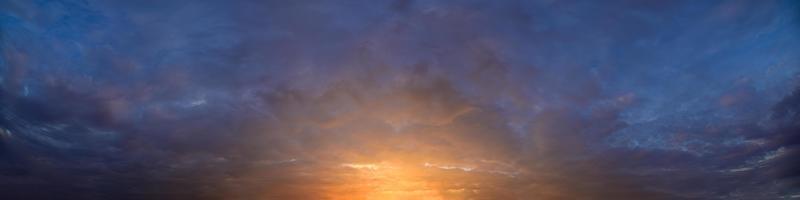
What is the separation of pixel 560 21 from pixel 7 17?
11852mm

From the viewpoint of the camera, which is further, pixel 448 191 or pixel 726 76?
pixel 448 191

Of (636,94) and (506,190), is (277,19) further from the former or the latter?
(506,190)

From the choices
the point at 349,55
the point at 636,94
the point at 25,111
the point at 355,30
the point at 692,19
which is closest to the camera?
the point at 692,19

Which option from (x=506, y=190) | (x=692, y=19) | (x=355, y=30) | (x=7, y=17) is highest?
(x=7, y=17)

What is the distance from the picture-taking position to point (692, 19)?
31.1 feet

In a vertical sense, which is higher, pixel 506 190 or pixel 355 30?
pixel 355 30

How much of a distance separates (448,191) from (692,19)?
717 inches

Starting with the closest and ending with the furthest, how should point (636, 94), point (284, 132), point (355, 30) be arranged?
point (355, 30) → point (636, 94) → point (284, 132)

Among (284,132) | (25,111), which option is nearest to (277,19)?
(284,132)

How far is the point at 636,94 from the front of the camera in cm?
1338

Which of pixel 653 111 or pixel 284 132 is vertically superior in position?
pixel 284 132

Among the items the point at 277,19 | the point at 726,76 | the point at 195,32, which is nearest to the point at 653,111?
the point at 726,76

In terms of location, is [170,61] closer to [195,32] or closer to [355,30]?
[195,32]

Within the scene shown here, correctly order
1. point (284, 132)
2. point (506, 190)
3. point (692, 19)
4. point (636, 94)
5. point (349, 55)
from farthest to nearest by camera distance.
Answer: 1. point (506, 190)
2. point (284, 132)
3. point (636, 94)
4. point (349, 55)
5. point (692, 19)
